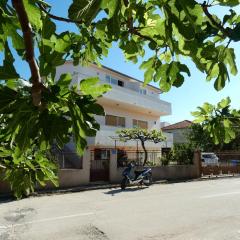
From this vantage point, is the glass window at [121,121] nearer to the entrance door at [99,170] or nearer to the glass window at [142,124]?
the glass window at [142,124]

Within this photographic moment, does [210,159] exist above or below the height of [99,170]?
above

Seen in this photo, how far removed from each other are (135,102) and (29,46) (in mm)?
30562

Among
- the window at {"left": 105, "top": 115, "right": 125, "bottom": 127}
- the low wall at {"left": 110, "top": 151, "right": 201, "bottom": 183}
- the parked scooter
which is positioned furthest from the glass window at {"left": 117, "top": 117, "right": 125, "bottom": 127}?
the parked scooter

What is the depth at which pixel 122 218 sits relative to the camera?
387 inches

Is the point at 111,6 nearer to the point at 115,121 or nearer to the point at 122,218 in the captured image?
the point at 122,218

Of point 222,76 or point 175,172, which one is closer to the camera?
point 222,76

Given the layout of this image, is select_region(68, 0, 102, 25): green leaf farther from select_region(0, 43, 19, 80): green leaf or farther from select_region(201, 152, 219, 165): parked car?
select_region(201, 152, 219, 165): parked car

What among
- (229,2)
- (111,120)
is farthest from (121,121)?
(229,2)

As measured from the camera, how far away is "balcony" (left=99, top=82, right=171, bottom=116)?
2930 centimetres

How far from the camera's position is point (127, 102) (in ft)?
101

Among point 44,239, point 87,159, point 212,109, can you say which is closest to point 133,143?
point 87,159

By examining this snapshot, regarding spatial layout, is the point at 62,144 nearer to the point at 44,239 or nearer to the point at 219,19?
the point at 219,19

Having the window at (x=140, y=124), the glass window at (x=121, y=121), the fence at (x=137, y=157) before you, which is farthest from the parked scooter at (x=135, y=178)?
the window at (x=140, y=124)

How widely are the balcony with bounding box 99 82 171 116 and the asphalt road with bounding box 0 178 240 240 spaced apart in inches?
552
